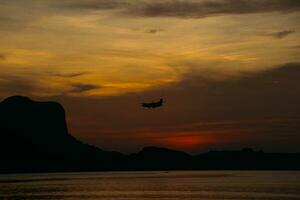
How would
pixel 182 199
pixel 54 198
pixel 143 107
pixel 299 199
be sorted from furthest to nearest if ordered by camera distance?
1. pixel 54 198
2. pixel 182 199
3. pixel 299 199
4. pixel 143 107

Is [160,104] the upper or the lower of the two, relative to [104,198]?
upper

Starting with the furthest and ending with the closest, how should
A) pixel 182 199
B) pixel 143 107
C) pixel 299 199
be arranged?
pixel 182 199
pixel 299 199
pixel 143 107

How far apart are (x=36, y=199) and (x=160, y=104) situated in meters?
38.3

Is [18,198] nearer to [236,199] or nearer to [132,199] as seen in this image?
[132,199]

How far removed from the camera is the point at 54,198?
129750mm

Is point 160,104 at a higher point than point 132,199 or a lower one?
higher

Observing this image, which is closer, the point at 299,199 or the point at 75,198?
the point at 299,199

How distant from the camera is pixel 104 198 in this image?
125062 millimetres

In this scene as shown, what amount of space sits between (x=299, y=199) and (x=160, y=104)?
34.2 m

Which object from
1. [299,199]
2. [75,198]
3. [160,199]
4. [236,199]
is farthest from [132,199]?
[299,199]

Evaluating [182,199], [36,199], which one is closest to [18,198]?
[36,199]

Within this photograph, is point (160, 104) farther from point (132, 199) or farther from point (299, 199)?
point (299, 199)

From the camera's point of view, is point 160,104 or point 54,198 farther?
point 54,198

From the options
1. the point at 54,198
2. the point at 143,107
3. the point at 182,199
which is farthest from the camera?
the point at 54,198
